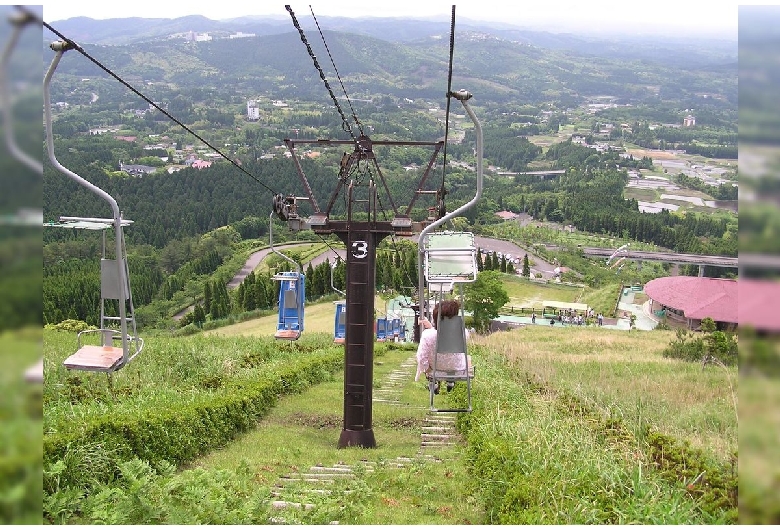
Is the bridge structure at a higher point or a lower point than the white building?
lower

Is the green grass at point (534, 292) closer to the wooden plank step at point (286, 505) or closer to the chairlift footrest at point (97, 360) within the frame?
the wooden plank step at point (286, 505)

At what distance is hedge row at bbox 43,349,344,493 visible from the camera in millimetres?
6445

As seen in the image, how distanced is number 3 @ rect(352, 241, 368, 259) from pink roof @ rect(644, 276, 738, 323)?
2997cm

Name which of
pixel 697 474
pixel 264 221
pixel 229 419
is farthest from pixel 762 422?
pixel 264 221

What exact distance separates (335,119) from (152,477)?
143 metres

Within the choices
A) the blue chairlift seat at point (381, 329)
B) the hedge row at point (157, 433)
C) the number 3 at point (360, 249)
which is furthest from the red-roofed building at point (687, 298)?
the number 3 at point (360, 249)

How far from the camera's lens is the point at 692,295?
4847 centimetres

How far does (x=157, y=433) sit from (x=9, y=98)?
7243mm

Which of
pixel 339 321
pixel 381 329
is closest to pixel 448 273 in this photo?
pixel 339 321

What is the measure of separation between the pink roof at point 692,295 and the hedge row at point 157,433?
97.1 ft

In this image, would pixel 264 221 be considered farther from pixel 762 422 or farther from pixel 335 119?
pixel 762 422

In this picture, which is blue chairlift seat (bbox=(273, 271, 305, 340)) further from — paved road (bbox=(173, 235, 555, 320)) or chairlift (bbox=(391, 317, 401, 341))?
paved road (bbox=(173, 235, 555, 320))

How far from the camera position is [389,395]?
50.6 feet

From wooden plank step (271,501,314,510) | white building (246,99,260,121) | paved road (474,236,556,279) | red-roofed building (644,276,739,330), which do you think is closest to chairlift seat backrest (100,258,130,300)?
wooden plank step (271,501,314,510)
